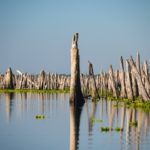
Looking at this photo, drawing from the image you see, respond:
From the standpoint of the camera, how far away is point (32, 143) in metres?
11.2

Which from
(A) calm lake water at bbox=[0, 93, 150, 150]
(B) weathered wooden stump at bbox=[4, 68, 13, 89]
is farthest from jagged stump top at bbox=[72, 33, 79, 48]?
(B) weathered wooden stump at bbox=[4, 68, 13, 89]

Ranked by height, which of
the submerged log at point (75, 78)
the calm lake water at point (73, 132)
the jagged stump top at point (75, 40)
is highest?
the jagged stump top at point (75, 40)

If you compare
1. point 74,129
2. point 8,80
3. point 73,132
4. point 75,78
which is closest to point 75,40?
point 75,78

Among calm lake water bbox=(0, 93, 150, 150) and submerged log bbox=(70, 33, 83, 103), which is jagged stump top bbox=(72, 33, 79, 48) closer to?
submerged log bbox=(70, 33, 83, 103)

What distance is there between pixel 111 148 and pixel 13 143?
2.52 meters

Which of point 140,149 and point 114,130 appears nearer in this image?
point 140,149

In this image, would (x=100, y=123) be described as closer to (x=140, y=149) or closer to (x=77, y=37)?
(x=140, y=149)

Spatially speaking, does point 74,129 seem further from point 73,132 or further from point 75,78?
point 75,78

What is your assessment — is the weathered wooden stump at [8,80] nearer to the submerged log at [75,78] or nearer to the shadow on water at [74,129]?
the submerged log at [75,78]

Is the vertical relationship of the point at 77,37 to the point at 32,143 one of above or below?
above

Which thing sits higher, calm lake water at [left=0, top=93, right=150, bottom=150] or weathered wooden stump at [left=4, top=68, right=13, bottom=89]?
weathered wooden stump at [left=4, top=68, right=13, bottom=89]

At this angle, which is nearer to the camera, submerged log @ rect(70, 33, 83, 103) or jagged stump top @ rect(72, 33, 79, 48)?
submerged log @ rect(70, 33, 83, 103)

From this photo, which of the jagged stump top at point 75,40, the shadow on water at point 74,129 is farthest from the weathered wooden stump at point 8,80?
the shadow on water at point 74,129

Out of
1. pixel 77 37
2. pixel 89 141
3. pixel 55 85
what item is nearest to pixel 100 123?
pixel 89 141
